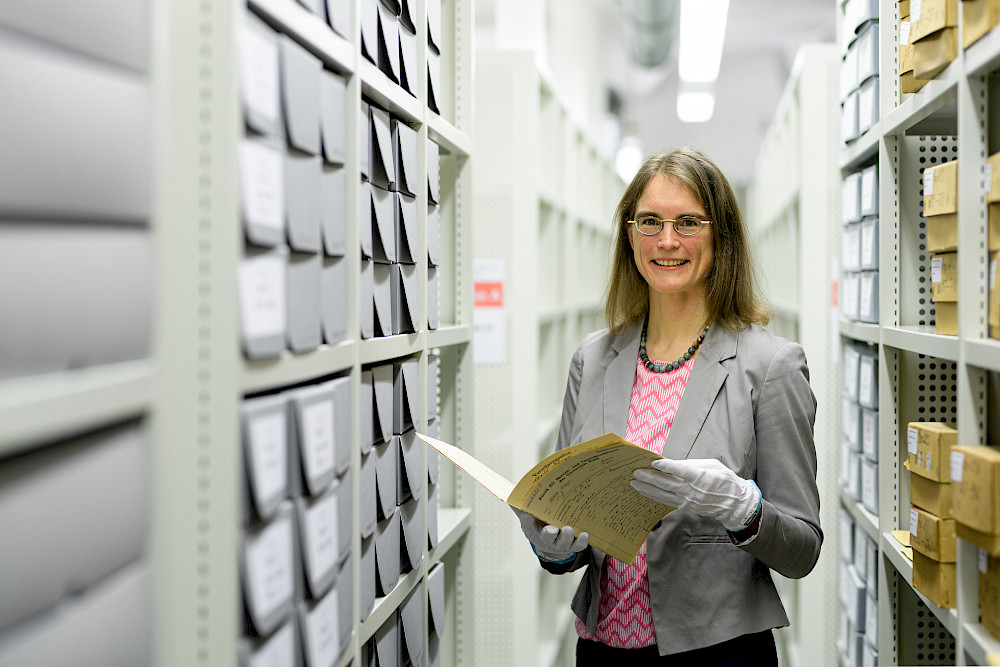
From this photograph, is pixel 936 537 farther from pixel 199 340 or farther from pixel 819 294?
pixel 819 294

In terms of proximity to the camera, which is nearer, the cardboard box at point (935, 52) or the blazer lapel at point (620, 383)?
the cardboard box at point (935, 52)

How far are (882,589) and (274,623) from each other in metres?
1.66

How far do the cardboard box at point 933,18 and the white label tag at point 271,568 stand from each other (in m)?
1.37

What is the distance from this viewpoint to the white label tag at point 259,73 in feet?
3.41

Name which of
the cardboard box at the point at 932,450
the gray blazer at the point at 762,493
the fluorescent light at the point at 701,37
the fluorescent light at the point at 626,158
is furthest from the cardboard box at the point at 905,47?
the fluorescent light at the point at 626,158

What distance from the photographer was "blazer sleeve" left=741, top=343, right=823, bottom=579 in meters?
1.72

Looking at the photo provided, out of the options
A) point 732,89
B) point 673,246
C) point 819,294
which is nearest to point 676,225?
point 673,246

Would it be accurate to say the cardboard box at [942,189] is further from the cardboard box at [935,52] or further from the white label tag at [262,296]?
the white label tag at [262,296]

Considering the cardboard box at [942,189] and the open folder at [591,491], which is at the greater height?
the cardboard box at [942,189]

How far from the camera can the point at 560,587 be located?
443 cm

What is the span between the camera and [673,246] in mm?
1878

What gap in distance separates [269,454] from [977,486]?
1.08 m

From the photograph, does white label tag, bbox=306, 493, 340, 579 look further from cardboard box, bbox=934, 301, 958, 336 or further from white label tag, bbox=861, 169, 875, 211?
white label tag, bbox=861, 169, 875, 211

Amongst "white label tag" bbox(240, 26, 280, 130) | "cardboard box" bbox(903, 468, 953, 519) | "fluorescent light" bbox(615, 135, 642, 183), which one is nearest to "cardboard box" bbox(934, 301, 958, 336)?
"cardboard box" bbox(903, 468, 953, 519)
